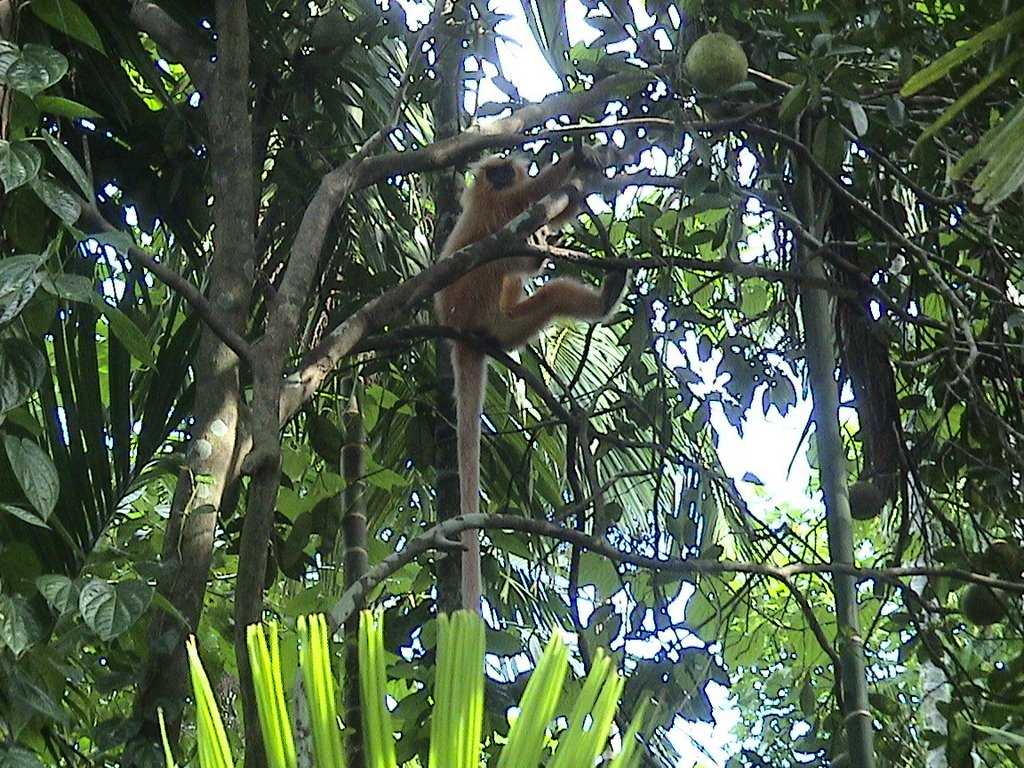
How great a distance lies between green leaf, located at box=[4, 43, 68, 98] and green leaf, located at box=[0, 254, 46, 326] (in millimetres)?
272

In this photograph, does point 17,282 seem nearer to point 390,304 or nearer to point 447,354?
point 390,304

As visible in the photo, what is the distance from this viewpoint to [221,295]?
2.40 metres

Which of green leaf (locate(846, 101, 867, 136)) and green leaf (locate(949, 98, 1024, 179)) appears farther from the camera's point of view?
green leaf (locate(846, 101, 867, 136))

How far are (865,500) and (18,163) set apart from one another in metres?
1.80

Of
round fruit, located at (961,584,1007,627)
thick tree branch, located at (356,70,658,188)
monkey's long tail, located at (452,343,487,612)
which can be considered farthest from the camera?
monkey's long tail, located at (452,343,487,612)

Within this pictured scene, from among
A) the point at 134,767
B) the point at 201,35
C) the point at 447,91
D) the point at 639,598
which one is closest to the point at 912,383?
the point at 639,598

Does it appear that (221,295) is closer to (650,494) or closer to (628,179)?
(628,179)

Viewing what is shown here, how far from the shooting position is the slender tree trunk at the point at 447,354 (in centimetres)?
311

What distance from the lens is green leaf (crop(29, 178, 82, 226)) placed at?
1868 mm

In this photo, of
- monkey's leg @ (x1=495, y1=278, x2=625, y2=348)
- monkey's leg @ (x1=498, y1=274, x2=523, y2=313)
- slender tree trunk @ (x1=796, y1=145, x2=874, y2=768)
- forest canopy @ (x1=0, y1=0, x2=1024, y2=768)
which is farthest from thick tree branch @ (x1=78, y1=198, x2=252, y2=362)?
monkey's leg @ (x1=498, y1=274, x2=523, y2=313)

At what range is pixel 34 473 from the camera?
1.83 m

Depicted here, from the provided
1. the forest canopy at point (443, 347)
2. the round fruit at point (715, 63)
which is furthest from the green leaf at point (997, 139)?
the round fruit at point (715, 63)

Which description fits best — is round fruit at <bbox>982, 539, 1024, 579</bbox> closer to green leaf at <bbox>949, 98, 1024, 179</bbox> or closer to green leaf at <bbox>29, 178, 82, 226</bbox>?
green leaf at <bbox>949, 98, 1024, 179</bbox>

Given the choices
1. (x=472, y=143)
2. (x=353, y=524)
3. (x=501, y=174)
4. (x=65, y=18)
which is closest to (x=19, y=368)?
(x=65, y=18)
